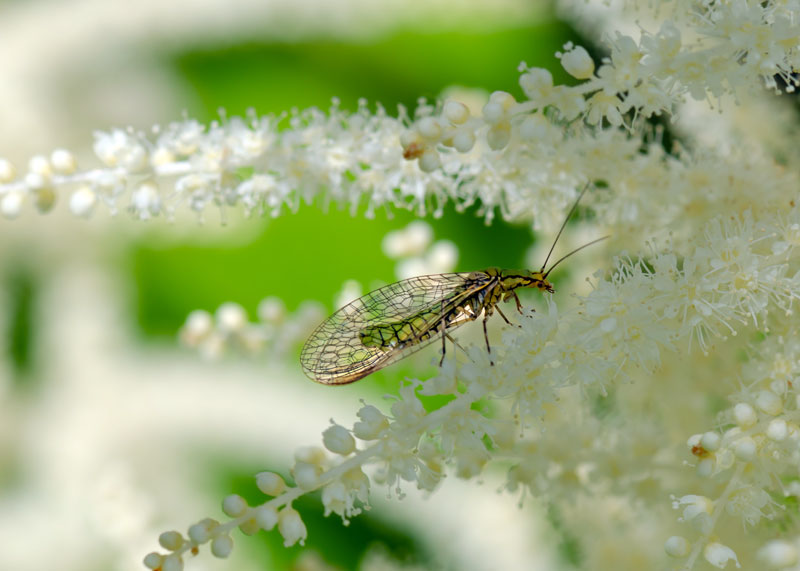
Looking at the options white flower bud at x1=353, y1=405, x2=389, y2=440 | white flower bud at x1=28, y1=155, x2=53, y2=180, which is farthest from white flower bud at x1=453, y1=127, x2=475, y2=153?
white flower bud at x1=28, y1=155, x2=53, y2=180

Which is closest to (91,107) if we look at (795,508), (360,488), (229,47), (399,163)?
(229,47)

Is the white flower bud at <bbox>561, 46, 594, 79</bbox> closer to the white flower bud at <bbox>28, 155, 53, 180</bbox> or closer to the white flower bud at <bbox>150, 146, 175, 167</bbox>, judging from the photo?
the white flower bud at <bbox>150, 146, 175, 167</bbox>

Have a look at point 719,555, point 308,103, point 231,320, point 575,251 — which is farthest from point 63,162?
point 308,103

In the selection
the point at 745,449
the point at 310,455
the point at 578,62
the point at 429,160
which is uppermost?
the point at 578,62

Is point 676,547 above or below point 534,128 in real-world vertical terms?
below

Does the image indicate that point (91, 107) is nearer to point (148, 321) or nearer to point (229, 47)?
point (229, 47)

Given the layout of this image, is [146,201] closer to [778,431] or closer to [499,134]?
[499,134]

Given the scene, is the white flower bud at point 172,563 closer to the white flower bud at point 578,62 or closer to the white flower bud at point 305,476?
the white flower bud at point 305,476
